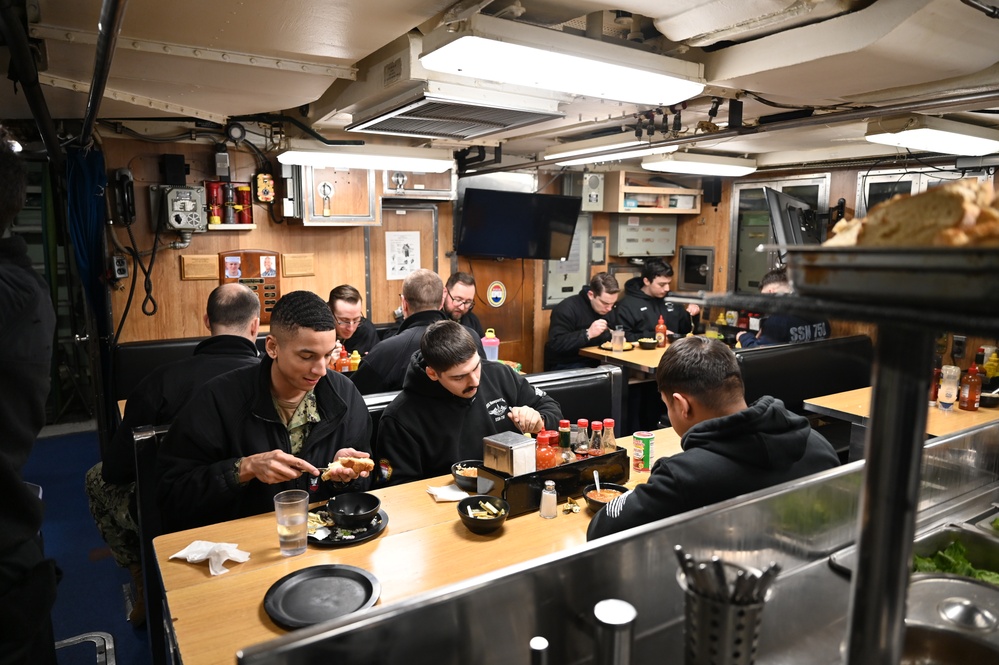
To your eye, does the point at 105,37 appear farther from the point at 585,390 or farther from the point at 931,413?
the point at 931,413

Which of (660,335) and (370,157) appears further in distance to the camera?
(660,335)

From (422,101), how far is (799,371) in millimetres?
3825

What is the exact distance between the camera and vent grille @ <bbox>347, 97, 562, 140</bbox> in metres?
3.29

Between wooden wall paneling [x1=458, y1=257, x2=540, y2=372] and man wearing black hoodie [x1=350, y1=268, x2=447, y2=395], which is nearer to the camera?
man wearing black hoodie [x1=350, y1=268, x2=447, y2=395]

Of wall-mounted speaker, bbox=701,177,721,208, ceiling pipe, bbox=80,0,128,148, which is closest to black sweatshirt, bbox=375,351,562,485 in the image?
ceiling pipe, bbox=80,0,128,148

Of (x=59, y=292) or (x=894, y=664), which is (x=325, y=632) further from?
(x=59, y=292)

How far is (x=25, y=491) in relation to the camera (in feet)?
5.60

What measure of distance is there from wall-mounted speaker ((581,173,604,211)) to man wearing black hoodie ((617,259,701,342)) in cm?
99

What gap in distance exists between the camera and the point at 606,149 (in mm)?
5051

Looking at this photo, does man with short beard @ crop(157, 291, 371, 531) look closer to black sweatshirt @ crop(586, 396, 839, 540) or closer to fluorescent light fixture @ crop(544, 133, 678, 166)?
black sweatshirt @ crop(586, 396, 839, 540)

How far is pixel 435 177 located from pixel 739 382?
4.96 meters

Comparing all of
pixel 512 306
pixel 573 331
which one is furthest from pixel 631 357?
pixel 512 306

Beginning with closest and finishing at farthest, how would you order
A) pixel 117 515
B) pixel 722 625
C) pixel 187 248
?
1. pixel 722 625
2. pixel 117 515
3. pixel 187 248

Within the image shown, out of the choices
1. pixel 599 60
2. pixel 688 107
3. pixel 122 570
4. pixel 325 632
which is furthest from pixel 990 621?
pixel 122 570
